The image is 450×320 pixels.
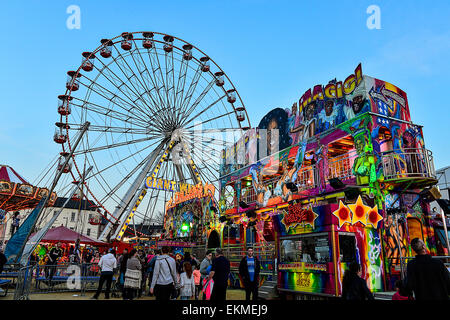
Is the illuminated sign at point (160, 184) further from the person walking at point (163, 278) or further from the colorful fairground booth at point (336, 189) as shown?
the person walking at point (163, 278)

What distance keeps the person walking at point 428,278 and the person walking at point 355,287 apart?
0.78 m

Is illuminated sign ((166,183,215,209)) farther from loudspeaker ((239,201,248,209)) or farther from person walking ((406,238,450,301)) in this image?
person walking ((406,238,450,301))

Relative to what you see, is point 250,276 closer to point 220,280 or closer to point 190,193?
point 220,280

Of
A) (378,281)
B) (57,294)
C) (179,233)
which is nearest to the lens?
(378,281)

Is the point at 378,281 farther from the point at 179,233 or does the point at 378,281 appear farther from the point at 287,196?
the point at 179,233

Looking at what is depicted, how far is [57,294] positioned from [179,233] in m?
12.2

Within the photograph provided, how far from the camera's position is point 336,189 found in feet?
41.6

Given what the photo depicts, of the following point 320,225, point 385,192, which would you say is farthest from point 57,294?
point 385,192

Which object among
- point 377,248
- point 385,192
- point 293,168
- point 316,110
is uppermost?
point 316,110

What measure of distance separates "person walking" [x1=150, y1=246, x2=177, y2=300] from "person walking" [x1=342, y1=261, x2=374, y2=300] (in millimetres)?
3027

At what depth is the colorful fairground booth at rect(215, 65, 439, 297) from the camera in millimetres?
9039

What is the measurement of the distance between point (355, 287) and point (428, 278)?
1131mm
